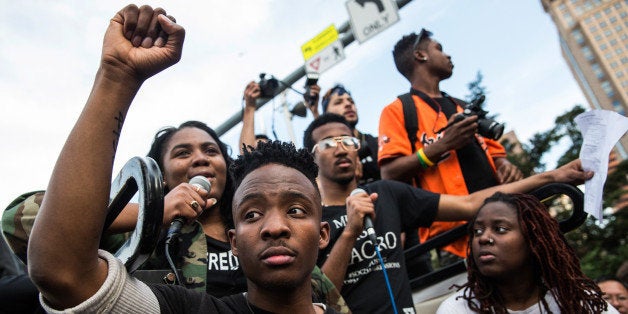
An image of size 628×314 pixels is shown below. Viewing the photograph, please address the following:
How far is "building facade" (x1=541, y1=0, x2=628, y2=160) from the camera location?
11056 centimetres

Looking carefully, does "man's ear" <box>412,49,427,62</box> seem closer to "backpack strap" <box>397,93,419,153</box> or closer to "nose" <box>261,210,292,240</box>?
"backpack strap" <box>397,93,419,153</box>

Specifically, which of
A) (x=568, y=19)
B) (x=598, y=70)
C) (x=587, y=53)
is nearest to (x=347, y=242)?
(x=598, y=70)

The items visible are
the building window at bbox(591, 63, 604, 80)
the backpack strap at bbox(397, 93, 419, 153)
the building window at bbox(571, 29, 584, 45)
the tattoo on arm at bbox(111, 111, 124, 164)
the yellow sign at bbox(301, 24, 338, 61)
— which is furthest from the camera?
the building window at bbox(571, 29, 584, 45)

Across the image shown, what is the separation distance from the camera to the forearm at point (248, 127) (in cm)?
386

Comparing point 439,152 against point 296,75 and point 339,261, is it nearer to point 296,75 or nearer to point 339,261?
point 339,261

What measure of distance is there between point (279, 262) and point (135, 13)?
87 cm

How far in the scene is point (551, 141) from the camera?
13797 mm

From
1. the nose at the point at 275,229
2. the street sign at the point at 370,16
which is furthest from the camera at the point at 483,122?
the street sign at the point at 370,16

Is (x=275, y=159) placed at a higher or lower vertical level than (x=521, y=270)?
higher

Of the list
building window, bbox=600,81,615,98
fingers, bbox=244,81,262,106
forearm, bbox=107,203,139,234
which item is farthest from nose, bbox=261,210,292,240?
building window, bbox=600,81,615,98

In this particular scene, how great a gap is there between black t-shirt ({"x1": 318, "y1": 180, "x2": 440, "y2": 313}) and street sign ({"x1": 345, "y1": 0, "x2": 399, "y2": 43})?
5.03m

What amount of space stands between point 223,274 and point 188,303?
750 millimetres

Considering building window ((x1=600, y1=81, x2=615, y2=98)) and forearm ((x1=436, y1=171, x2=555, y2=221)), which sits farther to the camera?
building window ((x1=600, y1=81, x2=615, y2=98))

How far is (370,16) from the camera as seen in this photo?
7703mm
